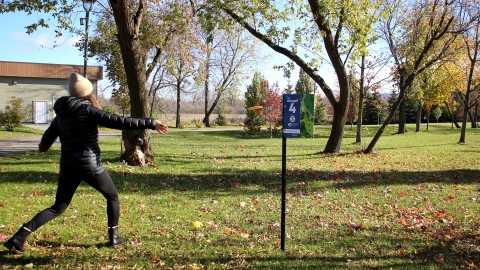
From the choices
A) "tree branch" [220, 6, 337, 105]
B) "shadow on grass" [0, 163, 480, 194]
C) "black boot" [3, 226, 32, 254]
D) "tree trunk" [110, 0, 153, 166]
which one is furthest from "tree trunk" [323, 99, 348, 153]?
"black boot" [3, 226, 32, 254]

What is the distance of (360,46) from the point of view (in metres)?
13.8

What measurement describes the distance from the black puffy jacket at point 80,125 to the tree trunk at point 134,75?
22.0 feet

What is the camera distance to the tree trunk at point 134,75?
10.0 m

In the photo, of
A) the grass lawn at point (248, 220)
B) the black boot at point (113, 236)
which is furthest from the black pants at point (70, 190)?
the grass lawn at point (248, 220)

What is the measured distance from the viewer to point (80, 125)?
150 inches

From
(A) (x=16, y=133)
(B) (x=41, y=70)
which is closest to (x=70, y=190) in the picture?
(A) (x=16, y=133)

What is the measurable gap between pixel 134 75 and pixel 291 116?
23.8 ft

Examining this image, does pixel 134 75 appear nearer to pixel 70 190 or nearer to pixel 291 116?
pixel 70 190

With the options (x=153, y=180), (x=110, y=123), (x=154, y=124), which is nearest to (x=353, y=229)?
(x=154, y=124)

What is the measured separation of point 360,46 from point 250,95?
28.1 metres

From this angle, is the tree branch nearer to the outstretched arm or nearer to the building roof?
the outstretched arm

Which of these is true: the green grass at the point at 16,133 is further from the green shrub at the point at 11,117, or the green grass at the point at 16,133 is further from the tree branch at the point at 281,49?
the tree branch at the point at 281,49

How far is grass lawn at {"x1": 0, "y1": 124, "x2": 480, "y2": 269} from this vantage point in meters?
4.18

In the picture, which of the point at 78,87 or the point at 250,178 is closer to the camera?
the point at 78,87
